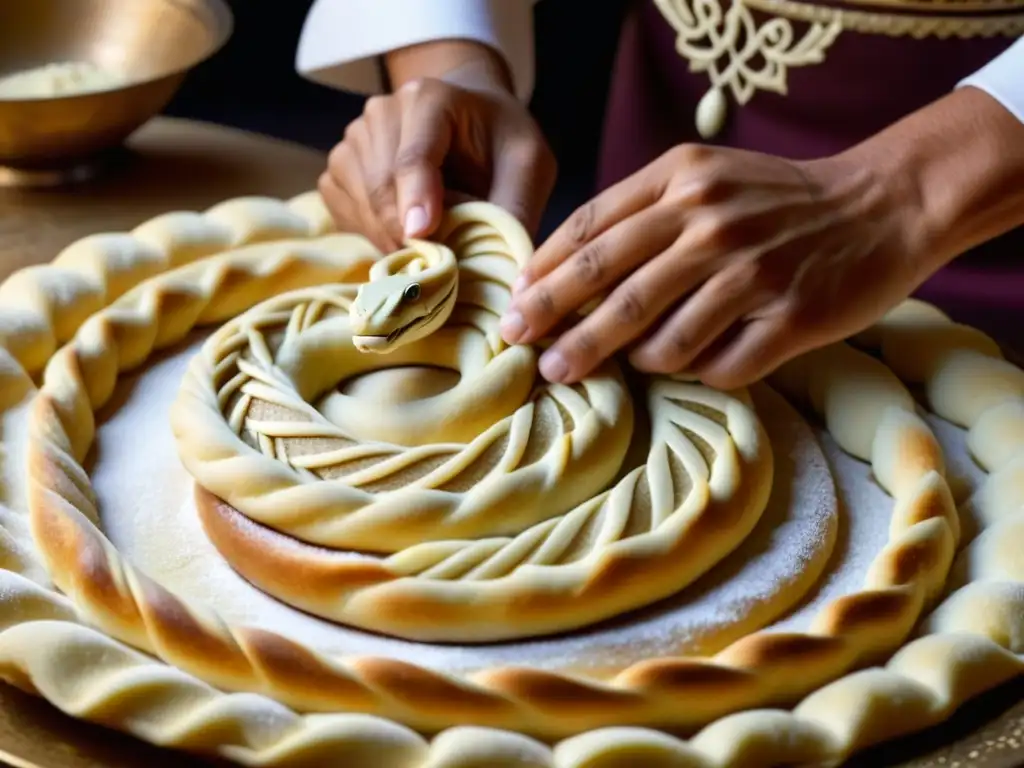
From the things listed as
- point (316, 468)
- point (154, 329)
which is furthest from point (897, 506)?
point (154, 329)

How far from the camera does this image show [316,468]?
46.1 inches

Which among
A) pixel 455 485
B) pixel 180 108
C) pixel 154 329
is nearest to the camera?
pixel 455 485

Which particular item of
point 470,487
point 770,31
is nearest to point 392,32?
point 770,31

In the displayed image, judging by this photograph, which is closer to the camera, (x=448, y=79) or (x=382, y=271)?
(x=382, y=271)

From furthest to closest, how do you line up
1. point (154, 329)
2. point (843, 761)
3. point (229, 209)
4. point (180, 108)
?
1. point (180, 108)
2. point (229, 209)
3. point (154, 329)
4. point (843, 761)

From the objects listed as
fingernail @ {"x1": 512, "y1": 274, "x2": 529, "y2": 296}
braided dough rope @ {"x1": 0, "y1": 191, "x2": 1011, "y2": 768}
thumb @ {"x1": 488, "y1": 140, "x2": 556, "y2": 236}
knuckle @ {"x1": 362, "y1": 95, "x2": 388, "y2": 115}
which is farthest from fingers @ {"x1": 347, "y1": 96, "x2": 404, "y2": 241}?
braided dough rope @ {"x1": 0, "y1": 191, "x2": 1011, "y2": 768}

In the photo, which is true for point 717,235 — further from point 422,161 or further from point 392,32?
point 392,32

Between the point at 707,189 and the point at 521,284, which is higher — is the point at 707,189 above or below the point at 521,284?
above

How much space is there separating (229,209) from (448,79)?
37cm

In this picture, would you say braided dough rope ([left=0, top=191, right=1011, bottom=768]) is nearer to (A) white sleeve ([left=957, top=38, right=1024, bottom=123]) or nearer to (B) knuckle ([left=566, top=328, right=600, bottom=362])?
(B) knuckle ([left=566, top=328, right=600, bottom=362])

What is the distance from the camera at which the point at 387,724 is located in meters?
0.95

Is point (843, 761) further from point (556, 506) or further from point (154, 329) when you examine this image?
point (154, 329)

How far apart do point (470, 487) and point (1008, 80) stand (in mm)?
804

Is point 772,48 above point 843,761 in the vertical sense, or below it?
above
